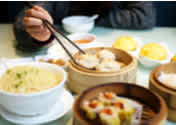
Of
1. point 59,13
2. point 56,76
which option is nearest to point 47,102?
Answer: point 56,76

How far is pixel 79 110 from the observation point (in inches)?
31.6

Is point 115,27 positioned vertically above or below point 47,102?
below

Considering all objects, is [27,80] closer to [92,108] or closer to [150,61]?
[92,108]

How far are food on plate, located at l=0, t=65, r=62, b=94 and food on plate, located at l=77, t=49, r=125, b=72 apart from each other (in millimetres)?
185

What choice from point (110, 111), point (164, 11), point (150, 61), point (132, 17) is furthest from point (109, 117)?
point (164, 11)

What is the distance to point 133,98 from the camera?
93cm

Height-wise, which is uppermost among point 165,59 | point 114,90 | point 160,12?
point 114,90

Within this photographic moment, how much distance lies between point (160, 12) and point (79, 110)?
2.52m

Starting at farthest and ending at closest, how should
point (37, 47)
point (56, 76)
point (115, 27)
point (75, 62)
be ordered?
point (115, 27), point (37, 47), point (75, 62), point (56, 76)

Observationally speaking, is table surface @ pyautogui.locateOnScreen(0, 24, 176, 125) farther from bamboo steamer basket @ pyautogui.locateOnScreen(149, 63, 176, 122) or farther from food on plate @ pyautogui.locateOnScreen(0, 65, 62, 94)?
food on plate @ pyautogui.locateOnScreen(0, 65, 62, 94)

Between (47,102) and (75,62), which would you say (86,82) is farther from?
(47,102)

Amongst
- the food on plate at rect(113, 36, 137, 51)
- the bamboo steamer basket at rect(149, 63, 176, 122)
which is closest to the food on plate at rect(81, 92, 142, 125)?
the bamboo steamer basket at rect(149, 63, 176, 122)

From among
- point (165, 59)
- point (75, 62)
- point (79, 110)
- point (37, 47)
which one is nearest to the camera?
point (79, 110)

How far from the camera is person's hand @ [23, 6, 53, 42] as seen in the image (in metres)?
1.54
